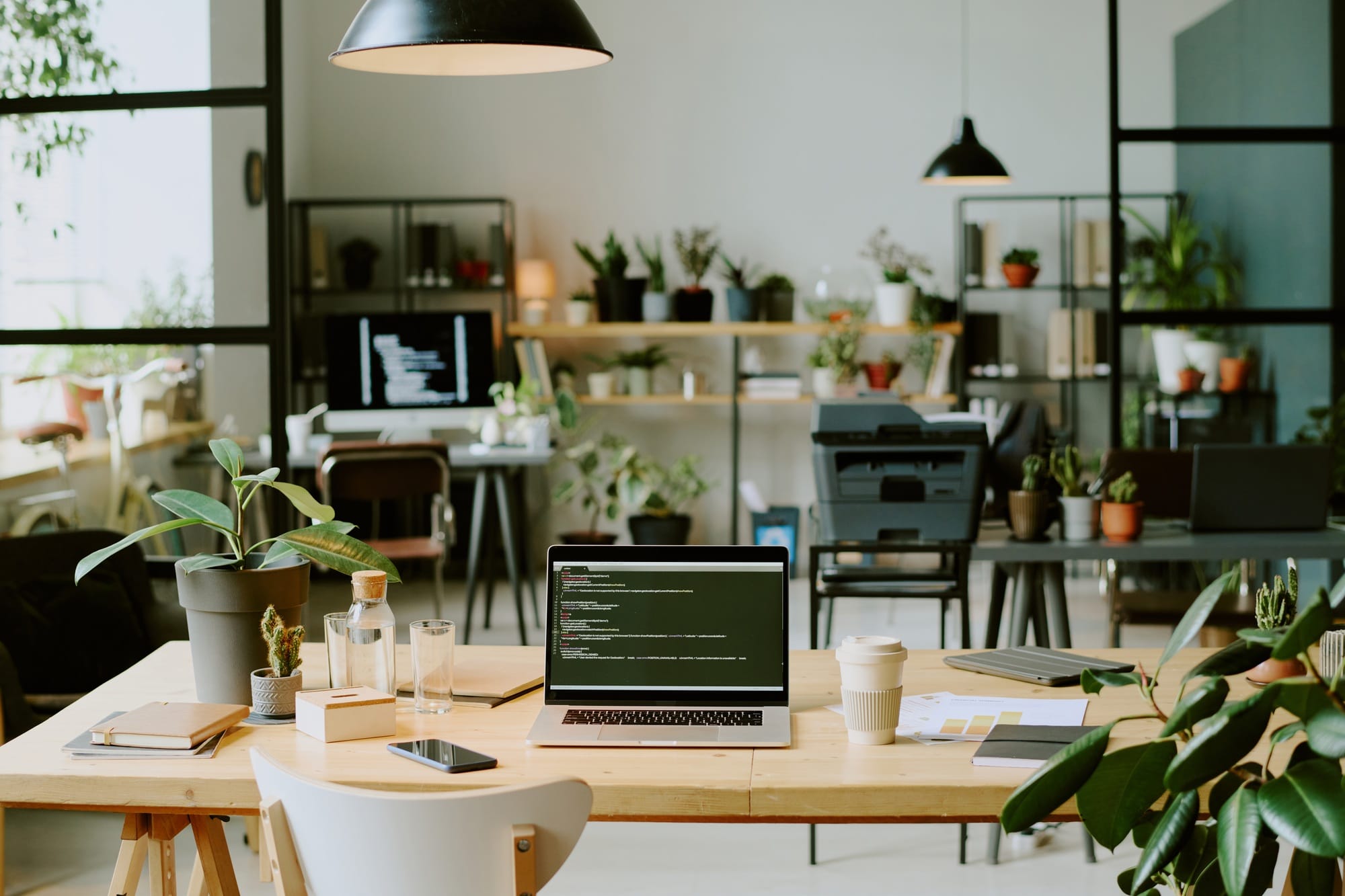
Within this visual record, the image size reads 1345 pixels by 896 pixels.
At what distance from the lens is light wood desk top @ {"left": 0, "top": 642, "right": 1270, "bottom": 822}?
1.56 m

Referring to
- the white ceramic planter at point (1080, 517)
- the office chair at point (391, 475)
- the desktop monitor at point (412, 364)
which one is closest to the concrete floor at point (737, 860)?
the white ceramic planter at point (1080, 517)

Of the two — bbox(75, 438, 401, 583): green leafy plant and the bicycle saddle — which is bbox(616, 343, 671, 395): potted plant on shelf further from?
bbox(75, 438, 401, 583): green leafy plant

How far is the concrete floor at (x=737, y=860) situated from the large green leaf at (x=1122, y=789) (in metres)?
1.79

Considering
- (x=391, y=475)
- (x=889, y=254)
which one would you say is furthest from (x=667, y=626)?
(x=889, y=254)

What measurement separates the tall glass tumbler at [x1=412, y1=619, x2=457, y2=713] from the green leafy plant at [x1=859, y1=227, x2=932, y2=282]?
18.0ft

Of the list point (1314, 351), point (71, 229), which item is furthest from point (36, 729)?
point (1314, 351)

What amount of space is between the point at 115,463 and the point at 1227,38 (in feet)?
13.7

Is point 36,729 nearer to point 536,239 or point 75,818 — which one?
point 75,818

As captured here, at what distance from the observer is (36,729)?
1879mm

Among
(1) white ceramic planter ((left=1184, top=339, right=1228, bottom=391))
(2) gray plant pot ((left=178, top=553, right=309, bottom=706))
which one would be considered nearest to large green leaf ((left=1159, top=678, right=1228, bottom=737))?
(2) gray plant pot ((left=178, top=553, right=309, bottom=706))

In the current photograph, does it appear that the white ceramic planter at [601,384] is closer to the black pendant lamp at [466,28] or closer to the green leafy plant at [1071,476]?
the green leafy plant at [1071,476]

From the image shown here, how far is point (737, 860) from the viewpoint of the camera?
10.2ft

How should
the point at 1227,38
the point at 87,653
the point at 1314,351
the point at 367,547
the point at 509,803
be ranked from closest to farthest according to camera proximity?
1. the point at 509,803
2. the point at 367,547
3. the point at 87,653
4. the point at 1314,351
5. the point at 1227,38

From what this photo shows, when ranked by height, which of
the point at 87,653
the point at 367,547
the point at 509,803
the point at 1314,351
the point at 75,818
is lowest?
the point at 75,818
